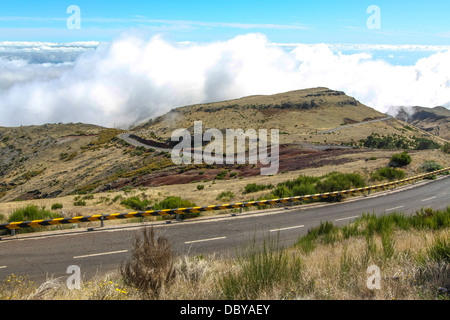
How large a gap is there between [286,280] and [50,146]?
98.2 meters

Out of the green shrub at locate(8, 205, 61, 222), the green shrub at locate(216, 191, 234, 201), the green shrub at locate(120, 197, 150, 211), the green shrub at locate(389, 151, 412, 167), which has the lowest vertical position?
the green shrub at locate(120, 197, 150, 211)

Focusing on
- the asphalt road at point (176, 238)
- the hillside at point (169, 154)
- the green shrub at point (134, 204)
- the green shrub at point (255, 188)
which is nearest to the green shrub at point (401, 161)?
the hillside at point (169, 154)

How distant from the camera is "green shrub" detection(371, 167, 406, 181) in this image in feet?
90.5

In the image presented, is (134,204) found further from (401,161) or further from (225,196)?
(401,161)

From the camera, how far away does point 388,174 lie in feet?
92.3

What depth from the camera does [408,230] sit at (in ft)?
38.0

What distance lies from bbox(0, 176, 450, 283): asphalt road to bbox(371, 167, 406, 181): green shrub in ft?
23.3

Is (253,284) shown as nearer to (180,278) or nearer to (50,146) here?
(180,278)

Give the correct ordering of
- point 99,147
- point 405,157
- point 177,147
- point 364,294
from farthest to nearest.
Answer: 1. point 99,147
2. point 177,147
3. point 405,157
4. point 364,294

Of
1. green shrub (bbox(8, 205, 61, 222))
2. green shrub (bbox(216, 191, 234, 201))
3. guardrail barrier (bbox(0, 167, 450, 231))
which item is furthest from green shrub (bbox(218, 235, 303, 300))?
green shrub (bbox(216, 191, 234, 201))

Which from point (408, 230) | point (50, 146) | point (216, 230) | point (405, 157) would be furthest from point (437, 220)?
point (50, 146)

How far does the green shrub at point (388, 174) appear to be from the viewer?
90.5ft

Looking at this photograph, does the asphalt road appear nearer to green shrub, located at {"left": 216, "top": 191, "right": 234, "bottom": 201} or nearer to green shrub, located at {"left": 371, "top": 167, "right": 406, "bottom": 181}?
green shrub, located at {"left": 216, "top": 191, "right": 234, "bottom": 201}
